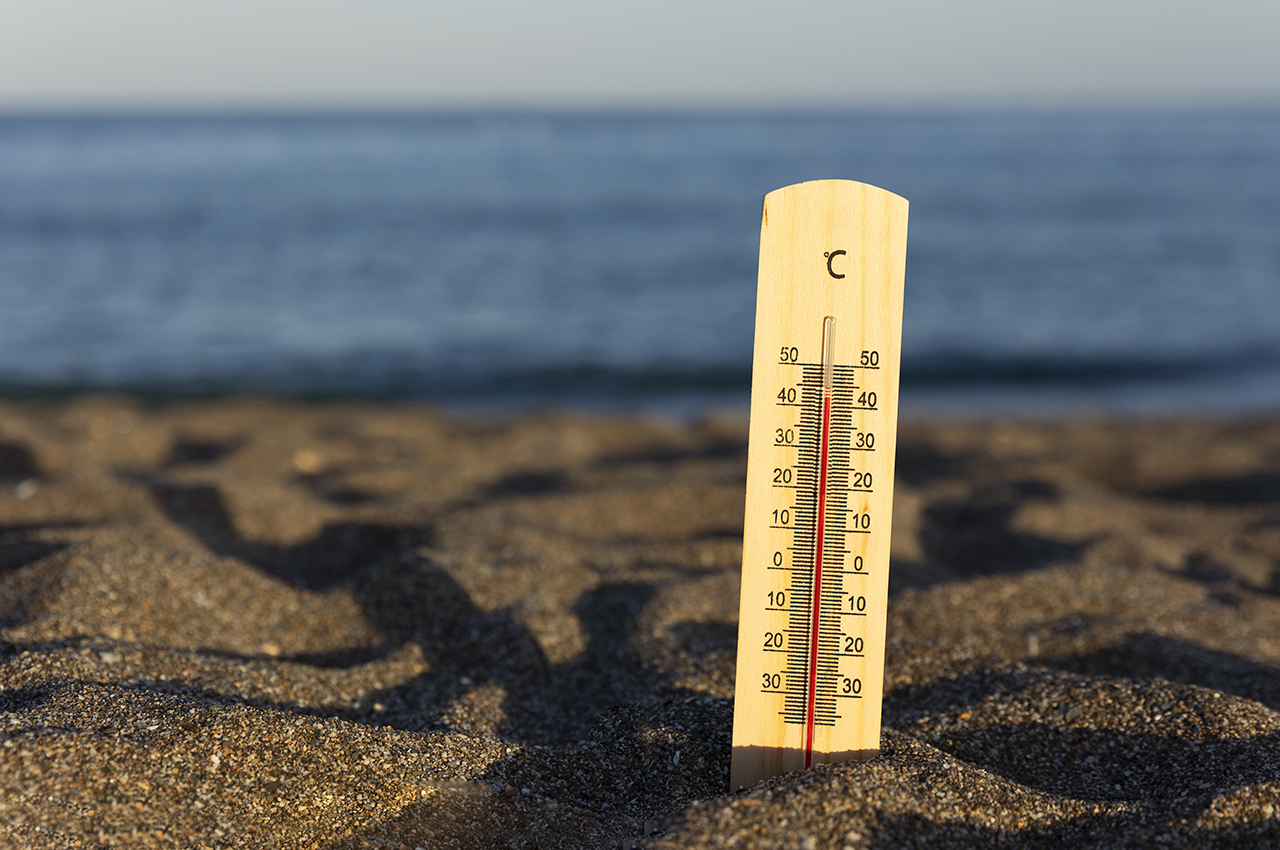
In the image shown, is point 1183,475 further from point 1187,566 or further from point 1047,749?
point 1047,749

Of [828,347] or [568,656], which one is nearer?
[828,347]

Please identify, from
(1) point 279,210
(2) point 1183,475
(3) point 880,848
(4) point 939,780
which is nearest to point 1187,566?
(2) point 1183,475

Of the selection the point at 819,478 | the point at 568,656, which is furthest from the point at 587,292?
the point at 819,478

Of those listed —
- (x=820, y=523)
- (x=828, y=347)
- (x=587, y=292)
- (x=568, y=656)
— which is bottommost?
(x=587, y=292)

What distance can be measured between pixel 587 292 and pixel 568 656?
16.2 m

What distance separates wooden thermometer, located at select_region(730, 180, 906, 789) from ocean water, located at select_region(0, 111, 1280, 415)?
33.3 feet

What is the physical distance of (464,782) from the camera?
2555mm

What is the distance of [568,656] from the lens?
3.77 m

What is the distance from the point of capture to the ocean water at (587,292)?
13578 millimetres

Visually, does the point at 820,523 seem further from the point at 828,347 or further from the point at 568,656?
the point at 568,656

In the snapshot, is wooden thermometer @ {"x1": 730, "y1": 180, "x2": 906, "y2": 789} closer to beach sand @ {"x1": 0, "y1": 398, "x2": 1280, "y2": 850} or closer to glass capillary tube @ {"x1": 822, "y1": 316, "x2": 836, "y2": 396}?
glass capillary tube @ {"x1": 822, "y1": 316, "x2": 836, "y2": 396}

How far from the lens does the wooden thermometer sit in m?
2.43

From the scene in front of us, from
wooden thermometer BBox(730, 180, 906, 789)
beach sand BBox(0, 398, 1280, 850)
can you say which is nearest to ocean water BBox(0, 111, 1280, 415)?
beach sand BBox(0, 398, 1280, 850)

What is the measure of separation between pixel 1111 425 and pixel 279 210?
27.6m
